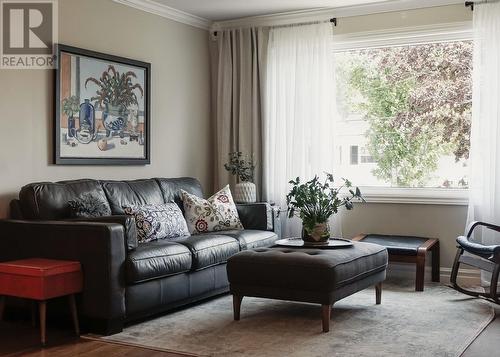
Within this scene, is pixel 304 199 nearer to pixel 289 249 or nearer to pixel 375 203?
pixel 289 249

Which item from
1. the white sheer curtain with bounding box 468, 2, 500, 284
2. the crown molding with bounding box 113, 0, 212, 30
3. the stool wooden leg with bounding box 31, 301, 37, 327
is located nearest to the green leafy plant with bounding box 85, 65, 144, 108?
the crown molding with bounding box 113, 0, 212, 30

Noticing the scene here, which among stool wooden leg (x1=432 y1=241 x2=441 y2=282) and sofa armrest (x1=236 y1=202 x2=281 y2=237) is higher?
sofa armrest (x1=236 y1=202 x2=281 y2=237)

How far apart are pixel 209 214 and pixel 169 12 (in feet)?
6.57

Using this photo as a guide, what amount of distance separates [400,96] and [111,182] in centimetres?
284

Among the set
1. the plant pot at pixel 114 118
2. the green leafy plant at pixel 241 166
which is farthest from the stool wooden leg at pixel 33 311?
the green leafy plant at pixel 241 166

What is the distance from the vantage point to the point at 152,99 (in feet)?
19.7

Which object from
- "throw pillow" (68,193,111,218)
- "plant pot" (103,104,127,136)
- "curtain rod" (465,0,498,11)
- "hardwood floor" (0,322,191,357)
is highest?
"curtain rod" (465,0,498,11)

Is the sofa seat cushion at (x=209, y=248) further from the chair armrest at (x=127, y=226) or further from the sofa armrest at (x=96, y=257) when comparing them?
the sofa armrest at (x=96, y=257)

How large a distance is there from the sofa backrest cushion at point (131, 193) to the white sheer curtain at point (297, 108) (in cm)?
137

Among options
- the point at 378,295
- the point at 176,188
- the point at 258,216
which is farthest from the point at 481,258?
the point at 176,188

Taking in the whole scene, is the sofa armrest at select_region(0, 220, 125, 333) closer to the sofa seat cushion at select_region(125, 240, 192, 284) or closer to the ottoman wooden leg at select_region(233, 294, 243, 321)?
the sofa seat cushion at select_region(125, 240, 192, 284)

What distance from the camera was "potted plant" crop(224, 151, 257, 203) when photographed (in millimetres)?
6191

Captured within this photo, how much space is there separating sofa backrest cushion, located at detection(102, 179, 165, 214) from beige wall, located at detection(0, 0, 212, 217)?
292 millimetres

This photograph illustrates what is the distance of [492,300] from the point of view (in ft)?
15.7
